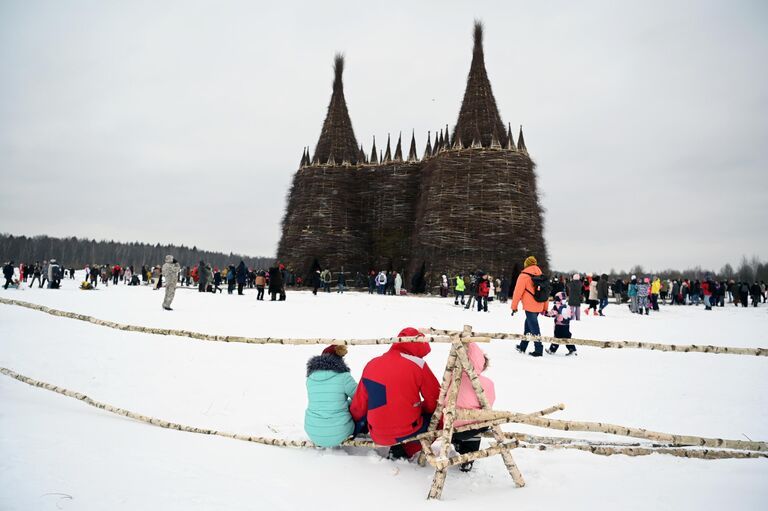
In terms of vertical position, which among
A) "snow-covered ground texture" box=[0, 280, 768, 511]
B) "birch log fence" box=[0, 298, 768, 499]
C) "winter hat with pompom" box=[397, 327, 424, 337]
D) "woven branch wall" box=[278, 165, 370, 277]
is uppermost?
"woven branch wall" box=[278, 165, 370, 277]

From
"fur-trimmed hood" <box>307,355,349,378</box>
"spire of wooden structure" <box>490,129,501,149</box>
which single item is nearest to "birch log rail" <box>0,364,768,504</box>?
"fur-trimmed hood" <box>307,355,349,378</box>

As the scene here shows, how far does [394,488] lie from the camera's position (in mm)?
3721

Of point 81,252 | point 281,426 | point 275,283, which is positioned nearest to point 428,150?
point 275,283

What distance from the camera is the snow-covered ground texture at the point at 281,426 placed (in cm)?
345

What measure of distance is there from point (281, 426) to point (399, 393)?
1.99 meters

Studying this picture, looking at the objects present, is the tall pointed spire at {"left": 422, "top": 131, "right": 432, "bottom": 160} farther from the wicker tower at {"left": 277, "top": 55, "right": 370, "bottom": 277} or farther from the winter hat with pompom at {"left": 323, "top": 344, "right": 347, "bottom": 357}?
the winter hat with pompom at {"left": 323, "top": 344, "right": 347, "bottom": 357}

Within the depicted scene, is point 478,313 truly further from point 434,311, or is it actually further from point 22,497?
point 22,497

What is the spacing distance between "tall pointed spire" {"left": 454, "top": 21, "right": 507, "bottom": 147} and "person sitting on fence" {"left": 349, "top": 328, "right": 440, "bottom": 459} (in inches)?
1137

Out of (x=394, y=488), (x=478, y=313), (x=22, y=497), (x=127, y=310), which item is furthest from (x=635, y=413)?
(x=127, y=310)

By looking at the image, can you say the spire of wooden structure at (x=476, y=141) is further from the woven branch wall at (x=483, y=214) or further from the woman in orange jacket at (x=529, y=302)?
the woman in orange jacket at (x=529, y=302)

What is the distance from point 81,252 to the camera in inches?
4441

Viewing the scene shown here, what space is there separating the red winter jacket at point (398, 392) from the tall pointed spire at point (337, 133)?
3364 cm

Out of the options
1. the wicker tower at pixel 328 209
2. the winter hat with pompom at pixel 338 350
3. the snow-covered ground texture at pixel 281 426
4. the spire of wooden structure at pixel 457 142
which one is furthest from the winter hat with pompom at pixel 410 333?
the wicker tower at pixel 328 209

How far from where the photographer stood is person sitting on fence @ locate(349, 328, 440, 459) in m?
3.96
